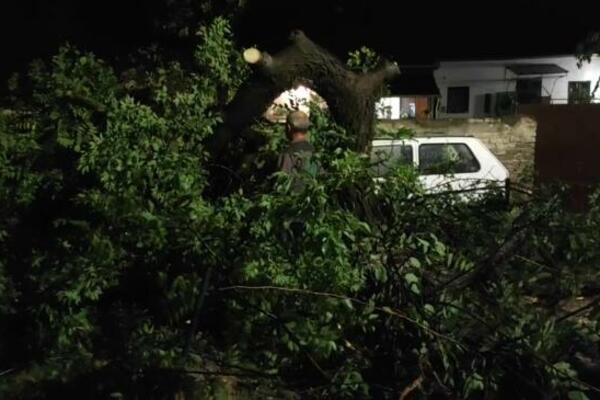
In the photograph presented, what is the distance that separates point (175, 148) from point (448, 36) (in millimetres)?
24588

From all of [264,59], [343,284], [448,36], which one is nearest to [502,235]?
[343,284]

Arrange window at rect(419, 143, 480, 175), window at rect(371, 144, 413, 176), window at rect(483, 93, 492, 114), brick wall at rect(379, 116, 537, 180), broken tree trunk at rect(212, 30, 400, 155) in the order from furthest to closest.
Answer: window at rect(483, 93, 492, 114)
brick wall at rect(379, 116, 537, 180)
window at rect(419, 143, 480, 175)
broken tree trunk at rect(212, 30, 400, 155)
window at rect(371, 144, 413, 176)

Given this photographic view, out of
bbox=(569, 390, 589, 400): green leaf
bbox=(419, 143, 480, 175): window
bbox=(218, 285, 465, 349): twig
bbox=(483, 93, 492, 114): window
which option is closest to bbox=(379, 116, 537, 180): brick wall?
bbox=(419, 143, 480, 175): window

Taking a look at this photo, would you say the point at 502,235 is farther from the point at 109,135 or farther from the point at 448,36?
the point at 448,36

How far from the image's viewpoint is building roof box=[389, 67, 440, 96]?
24625 millimetres

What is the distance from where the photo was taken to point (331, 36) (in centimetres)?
1675

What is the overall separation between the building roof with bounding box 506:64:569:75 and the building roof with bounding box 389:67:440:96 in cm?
327

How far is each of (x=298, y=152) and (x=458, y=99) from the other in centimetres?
2509

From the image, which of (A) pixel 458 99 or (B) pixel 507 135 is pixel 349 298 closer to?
(B) pixel 507 135

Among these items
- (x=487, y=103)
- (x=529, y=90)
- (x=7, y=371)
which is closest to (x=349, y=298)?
(x=7, y=371)

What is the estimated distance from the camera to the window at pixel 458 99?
93.0 ft

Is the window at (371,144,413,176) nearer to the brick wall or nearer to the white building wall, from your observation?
the brick wall

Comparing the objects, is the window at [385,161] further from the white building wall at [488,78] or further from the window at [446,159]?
the white building wall at [488,78]

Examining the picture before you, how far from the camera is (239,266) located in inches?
150
